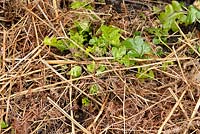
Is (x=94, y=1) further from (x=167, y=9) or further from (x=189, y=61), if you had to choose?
(x=189, y=61)

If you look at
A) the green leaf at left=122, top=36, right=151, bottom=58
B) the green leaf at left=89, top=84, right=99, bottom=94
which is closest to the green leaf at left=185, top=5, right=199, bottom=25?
the green leaf at left=122, top=36, right=151, bottom=58

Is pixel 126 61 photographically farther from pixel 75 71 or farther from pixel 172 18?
pixel 172 18

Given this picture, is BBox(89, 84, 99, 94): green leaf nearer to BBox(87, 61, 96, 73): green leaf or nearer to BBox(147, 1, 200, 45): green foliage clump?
BBox(87, 61, 96, 73): green leaf

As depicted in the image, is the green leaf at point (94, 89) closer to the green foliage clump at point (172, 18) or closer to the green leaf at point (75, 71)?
the green leaf at point (75, 71)

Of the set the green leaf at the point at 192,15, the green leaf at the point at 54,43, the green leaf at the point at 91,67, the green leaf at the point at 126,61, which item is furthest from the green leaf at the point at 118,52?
the green leaf at the point at 192,15

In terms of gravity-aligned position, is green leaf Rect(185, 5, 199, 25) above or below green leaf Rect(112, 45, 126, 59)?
above

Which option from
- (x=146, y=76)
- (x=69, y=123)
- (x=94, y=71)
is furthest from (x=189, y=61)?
(x=69, y=123)

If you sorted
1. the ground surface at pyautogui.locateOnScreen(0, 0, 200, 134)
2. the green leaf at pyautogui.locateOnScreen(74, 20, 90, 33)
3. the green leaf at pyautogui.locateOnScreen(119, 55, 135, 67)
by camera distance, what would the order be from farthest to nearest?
the green leaf at pyautogui.locateOnScreen(74, 20, 90, 33)
the green leaf at pyautogui.locateOnScreen(119, 55, 135, 67)
the ground surface at pyautogui.locateOnScreen(0, 0, 200, 134)
